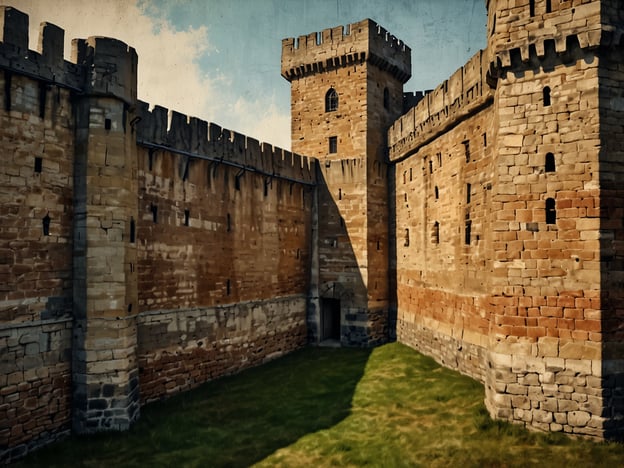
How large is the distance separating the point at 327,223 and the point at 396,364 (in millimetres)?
6631

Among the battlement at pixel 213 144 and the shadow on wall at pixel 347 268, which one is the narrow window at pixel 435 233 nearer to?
the shadow on wall at pixel 347 268

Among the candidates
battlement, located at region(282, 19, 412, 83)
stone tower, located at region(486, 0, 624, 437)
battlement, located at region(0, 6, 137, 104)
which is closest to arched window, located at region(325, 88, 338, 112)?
battlement, located at region(282, 19, 412, 83)

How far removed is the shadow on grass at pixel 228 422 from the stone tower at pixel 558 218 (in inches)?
176

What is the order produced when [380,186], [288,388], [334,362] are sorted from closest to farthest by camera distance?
[288,388] < [334,362] < [380,186]

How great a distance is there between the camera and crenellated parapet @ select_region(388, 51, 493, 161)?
1268cm

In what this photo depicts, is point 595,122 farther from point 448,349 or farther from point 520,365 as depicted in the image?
Result: point 448,349

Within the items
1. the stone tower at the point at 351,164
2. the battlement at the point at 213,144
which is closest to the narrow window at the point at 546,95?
the battlement at the point at 213,144

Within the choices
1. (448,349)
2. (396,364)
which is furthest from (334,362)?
(448,349)

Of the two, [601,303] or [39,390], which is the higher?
[601,303]

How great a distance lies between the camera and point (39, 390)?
974 centimetres

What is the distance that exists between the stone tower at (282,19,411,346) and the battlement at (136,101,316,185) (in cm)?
164

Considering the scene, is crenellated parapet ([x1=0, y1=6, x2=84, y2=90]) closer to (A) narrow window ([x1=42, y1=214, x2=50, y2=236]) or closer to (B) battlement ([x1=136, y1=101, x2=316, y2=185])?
(B) battlement ([x1=136, y1=101, x2=316, y2=185])

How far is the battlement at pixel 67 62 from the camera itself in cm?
952

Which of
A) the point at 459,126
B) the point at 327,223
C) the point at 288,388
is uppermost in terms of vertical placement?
the point at 459,126
